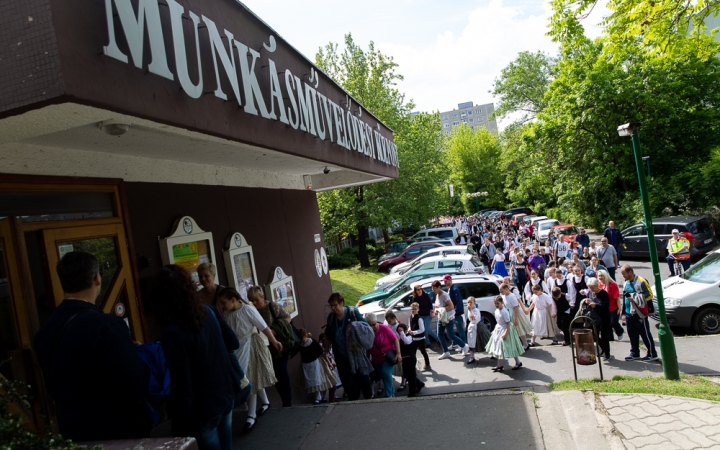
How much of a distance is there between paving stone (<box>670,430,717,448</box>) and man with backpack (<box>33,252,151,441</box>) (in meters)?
4.65

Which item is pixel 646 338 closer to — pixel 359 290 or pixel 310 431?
pixel 310 431

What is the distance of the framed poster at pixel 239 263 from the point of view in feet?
23.8

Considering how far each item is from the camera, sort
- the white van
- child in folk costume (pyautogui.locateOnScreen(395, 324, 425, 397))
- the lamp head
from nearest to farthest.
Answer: the lamp head → child in folk costume (pyautogui.locateOnScreen(395, 324, 425, 397)) → the white van

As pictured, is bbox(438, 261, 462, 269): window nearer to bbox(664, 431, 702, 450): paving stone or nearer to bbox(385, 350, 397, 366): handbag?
bbox(385, 350, 397, 366): handbag

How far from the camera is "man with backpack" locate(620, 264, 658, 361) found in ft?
26.6

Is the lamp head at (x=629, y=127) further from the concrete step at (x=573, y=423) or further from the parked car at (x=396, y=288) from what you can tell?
the parked car at (x=396, y=288)

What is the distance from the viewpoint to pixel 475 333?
31.7 feet

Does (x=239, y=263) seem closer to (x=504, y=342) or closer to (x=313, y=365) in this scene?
(x=313, y=365)

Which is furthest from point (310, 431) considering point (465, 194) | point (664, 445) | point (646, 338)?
point (465, 194)

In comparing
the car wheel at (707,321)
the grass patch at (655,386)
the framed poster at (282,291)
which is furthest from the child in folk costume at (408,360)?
the car wheel at (707,321)

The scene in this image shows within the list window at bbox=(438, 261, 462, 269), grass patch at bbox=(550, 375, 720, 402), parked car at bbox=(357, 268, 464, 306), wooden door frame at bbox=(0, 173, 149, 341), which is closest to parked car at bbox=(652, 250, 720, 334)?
grass patch at bbox=(550, 375, 720, 402)

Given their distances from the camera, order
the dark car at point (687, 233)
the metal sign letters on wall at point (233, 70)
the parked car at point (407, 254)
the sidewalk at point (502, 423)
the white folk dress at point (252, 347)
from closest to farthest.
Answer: the metal sign letters on wall at point (233, 70) < the sidewalk at point (502, 423) < the white folk dress at point (252, 347) < the dark car at point (687, 233) < the parked car at point (407, 254)

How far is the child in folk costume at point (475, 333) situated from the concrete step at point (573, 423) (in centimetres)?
419

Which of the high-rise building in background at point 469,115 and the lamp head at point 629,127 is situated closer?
the lamp head at point 629,127
